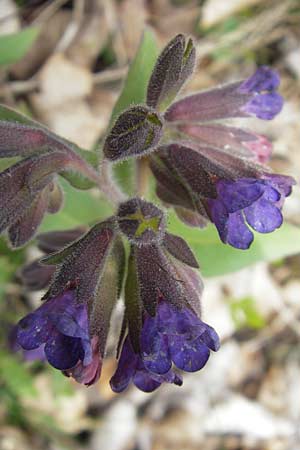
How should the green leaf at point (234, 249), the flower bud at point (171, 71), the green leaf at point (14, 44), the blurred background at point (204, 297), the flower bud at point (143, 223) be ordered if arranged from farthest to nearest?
1. the blurred background at point (204, 297)
2. the green leaf at point (14, 44)
3. the green leaf at point (234, 249)
4. the flower bud at point (171, 71)
5. the flower bud at point (143, 223)

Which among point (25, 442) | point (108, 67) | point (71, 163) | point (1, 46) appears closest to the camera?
point (71, 163)

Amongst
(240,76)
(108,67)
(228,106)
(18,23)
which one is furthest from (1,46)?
(240,76)

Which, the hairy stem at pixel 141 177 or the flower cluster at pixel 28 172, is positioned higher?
the flower cluster at pixel 28 172

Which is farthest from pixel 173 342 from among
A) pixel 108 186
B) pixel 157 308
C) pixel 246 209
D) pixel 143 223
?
pixel 108 186

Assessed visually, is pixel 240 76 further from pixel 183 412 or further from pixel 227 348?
pixel 183 412

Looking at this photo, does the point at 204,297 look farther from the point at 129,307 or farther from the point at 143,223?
the point at 143,223

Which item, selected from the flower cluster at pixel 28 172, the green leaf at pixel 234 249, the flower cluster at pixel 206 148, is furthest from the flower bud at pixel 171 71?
the green leaf at pixel 234 249

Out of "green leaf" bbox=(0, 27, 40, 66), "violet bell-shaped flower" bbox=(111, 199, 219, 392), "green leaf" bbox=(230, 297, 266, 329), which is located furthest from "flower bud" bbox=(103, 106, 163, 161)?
"green leaf" bbox=(230, 297, 266, 329)

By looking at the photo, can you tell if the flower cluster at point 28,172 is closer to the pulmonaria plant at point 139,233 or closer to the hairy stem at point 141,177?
the pulmonaria plant at point 139,233
